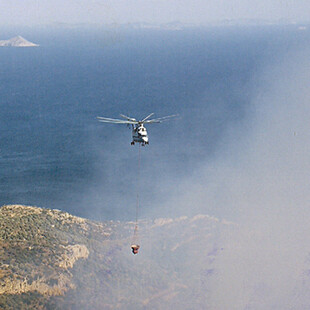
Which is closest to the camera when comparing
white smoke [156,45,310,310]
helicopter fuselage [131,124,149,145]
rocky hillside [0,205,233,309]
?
helicopter fuselage [131,124,149,145]

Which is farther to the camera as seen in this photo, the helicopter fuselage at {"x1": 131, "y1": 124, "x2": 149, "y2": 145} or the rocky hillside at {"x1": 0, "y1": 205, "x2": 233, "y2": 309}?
the rocky hillside at {"x1": 0, "y1": 205, "x2": 233, "y2": 309}

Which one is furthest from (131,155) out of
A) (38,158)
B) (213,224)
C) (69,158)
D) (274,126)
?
(274,126)

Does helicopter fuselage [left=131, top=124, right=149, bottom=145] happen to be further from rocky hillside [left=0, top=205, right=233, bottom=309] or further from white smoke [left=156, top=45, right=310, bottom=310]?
white smoke [left=156, top=45, right=310, bottom=310]

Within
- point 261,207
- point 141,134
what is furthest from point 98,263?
point 261,207

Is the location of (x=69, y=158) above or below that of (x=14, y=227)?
above

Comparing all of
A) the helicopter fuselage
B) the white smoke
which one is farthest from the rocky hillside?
the helicopter fuselage

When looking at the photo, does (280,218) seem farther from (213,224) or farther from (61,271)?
(61,271)

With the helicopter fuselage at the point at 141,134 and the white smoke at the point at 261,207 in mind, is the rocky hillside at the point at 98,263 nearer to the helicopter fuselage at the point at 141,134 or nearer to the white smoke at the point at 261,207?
the white smoke at the point at 261,207

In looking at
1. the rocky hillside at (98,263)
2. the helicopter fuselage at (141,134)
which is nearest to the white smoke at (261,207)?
the rocky hillside at (98,263)
